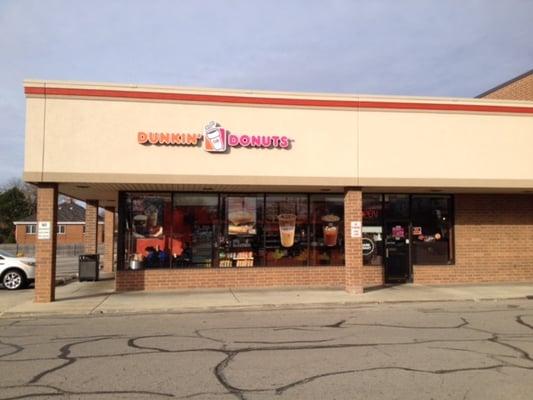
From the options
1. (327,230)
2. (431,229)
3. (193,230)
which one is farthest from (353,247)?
(193,230)

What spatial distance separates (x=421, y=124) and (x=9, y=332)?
12.5 m

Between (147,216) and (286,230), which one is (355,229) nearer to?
(286,230)

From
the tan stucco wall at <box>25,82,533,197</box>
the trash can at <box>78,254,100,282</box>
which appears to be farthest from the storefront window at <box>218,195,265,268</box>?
the trash can at <box>78,254,100,282</box>

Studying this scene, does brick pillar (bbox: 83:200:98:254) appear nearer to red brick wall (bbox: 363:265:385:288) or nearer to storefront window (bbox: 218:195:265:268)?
storefront window (bbox: 218:195:265:268)

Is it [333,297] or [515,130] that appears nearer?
[333,297]

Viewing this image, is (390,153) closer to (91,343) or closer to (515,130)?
(515,130)

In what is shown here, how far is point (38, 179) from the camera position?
15.1 m

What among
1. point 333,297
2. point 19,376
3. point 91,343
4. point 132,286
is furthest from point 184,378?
point 132,286

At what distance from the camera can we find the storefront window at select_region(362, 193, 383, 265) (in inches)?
764

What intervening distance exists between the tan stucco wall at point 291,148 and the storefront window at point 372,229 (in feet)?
8.86

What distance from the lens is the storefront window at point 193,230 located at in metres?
18.3

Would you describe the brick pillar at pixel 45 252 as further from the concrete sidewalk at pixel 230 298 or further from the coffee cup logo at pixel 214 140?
the coffee cup logo at pixel 214 140

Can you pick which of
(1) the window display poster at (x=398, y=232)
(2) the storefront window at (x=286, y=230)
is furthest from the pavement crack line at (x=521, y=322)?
(2) the storefront window at (x=286, y=230)

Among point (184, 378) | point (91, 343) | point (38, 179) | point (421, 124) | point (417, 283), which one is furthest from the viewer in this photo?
point (417, 283)
